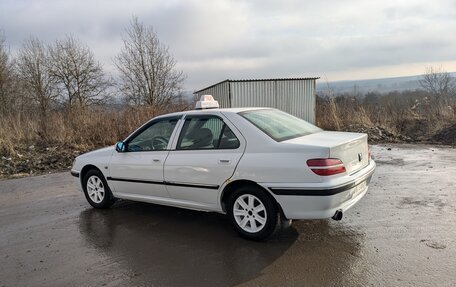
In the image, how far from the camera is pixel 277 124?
17.0 feet

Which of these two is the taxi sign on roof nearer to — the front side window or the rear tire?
the front side window

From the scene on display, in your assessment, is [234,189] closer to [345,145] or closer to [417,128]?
[345,145]

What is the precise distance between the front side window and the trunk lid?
1.88 metres

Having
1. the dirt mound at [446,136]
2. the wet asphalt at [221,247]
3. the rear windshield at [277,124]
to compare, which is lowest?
the wet asphalt at [221,247]

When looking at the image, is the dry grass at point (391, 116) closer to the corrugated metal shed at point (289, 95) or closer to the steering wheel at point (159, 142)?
the corrugated metal shed at point (289, 95)

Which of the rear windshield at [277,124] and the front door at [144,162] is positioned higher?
the rear windshield at [277,124]

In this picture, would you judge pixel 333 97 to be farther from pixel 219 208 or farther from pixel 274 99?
pixel 219 208

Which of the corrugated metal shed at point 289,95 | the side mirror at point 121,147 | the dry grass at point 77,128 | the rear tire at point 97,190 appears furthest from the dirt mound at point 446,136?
the rear tire at point 97,190

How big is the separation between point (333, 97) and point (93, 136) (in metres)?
10.8

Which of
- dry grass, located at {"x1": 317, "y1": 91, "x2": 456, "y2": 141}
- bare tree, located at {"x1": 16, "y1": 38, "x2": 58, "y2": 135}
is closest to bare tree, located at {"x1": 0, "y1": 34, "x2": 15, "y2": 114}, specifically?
bare tree, located at {"x1": 16, "y1": 38, "x2": 58, "y2": 135}

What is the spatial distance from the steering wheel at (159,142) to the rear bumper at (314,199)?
1.89 metres

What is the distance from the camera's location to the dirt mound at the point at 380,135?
1442 cm

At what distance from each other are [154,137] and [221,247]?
2.10 metres

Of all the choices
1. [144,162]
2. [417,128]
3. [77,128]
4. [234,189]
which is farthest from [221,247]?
[417,128]
